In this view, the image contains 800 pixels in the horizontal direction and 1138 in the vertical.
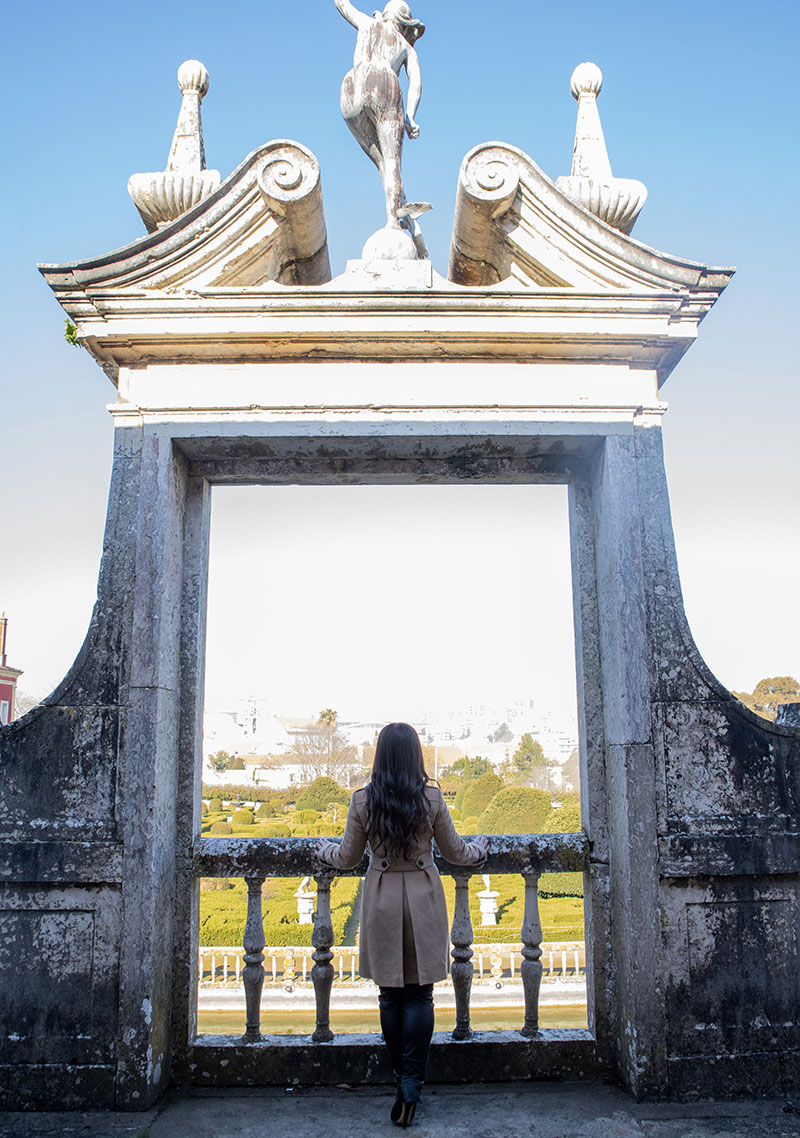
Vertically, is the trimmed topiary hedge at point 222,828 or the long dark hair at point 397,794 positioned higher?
the long dark hair at point 397,794

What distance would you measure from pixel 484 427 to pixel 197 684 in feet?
6.08

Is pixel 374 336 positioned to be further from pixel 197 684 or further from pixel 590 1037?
pixel 590 1037

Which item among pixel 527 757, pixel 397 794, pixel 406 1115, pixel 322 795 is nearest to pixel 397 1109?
pixel 406 1115

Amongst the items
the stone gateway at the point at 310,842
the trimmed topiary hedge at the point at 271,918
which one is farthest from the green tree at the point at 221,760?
the stone gateway at the point at 310,842

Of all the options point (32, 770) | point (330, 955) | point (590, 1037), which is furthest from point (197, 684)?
point (590, 1037)

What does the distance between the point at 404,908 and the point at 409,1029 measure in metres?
0.44

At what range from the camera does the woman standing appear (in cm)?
288

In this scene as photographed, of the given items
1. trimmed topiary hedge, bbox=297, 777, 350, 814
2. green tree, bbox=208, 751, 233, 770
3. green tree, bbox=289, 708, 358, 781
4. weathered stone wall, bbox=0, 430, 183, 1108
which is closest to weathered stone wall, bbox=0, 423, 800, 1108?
weathered stone wall, bbox=0, 430, 183, 1108

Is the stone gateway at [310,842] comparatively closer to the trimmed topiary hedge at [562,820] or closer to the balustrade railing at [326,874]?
the balustrade railing at [326,874]

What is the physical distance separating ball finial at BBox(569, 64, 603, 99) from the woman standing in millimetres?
3564

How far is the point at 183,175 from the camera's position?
3904 mm

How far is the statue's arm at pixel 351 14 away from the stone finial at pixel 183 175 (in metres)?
0.82

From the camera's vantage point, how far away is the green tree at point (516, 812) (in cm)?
2006

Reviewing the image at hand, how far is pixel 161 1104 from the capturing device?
3223 millimetres
